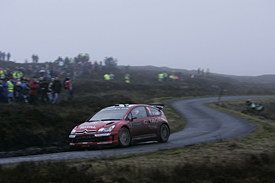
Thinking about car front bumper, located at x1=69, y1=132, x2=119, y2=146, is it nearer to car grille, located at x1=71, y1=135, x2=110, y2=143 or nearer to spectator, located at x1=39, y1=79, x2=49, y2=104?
car grille, located at x1=71, y1=135, x2=110, y2=143

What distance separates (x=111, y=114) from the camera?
452 inches

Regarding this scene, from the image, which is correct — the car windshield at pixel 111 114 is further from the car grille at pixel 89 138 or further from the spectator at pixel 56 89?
the spectator at pixel 56 89

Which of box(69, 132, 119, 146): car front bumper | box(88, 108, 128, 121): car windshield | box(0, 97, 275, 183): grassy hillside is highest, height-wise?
box(88, 108, 128, 121): car windshield

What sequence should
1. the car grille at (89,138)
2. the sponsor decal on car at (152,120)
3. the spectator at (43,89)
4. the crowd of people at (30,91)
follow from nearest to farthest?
the car grille at (89,138) < the sponsor decal on car at (152,120) < the crowd of people at (30,91) < the spectator at (43,89)

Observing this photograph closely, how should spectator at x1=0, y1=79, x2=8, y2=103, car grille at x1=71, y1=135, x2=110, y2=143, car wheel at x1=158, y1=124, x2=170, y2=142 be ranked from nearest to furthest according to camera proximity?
car grille at x1=71, y1=135, x2=110, y2=143 → car wheel at x1=158, y1=124, x2=170, y2=142 → spectator at x1=0, y1=79, x2=8, y2=103

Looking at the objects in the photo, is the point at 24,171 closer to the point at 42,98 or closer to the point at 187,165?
the point at 187,165

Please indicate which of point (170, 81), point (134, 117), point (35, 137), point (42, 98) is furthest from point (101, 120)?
point (170, 81)

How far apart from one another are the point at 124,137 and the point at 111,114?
3.40ft

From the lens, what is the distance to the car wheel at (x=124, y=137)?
34.8ft

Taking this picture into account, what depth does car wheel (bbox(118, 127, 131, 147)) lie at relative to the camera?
10.6 meters

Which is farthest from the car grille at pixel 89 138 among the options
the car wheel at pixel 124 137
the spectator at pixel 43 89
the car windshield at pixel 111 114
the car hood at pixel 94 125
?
the spectator at pixel 43 89

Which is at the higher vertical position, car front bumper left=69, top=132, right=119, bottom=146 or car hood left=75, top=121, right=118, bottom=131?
car hood left=75, top=121, right=118, bottom=131

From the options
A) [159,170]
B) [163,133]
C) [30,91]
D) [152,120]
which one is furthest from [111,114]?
[30,91]

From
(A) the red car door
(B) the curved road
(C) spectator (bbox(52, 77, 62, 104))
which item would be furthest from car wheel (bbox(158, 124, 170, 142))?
(C) spectator (bbox(52, 77, 62, 104))
